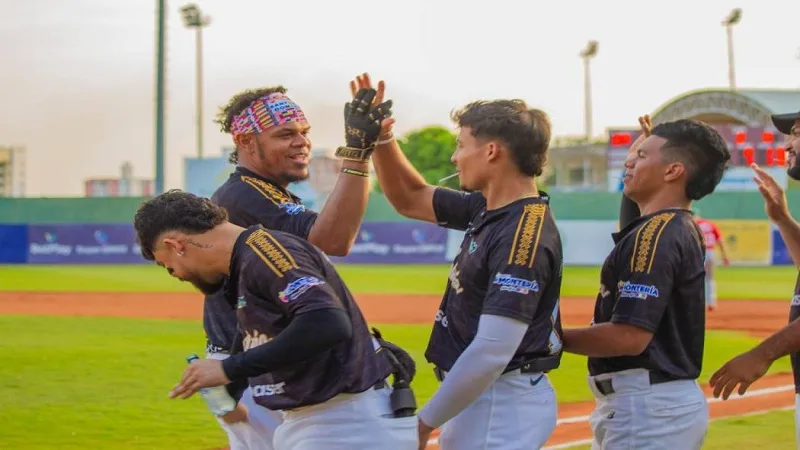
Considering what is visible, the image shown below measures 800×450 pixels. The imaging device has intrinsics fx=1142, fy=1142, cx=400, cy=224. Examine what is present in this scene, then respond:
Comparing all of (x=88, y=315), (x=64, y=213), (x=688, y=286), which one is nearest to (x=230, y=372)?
(x=688, y=286)

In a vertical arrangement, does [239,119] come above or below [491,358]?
above

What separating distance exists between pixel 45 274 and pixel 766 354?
98.5 feet

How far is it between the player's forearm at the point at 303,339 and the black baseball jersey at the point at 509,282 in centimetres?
55

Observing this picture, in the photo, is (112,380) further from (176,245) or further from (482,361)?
(482,361)

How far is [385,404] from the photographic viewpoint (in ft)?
12.3

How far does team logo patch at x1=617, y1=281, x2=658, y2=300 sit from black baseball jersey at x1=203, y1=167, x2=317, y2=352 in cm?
135

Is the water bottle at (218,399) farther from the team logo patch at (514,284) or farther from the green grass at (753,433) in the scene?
the green grass at (753,433)

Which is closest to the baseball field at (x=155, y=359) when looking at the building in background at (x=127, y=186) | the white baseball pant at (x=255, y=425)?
the white baseball pant at (x=255, y=425)

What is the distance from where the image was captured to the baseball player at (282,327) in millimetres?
3504

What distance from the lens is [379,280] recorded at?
29.8 meters

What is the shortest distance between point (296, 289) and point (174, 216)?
1.63ft

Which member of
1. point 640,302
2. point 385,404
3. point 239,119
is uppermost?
point 239,119

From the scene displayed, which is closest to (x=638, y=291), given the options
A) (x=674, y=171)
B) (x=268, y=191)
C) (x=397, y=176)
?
(x=674, y=171)

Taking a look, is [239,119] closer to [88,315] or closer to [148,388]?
[148,388]
